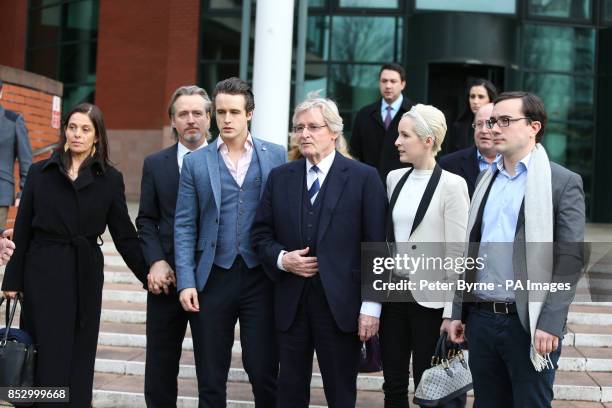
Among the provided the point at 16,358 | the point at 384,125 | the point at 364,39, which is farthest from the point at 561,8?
the point at 16,358

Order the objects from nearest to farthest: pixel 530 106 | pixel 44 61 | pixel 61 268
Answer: pixel 530 106 → pixel 61 268 → pixel 44 61

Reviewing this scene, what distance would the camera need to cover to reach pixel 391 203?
435cm

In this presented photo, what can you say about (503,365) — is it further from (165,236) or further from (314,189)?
(165,236)

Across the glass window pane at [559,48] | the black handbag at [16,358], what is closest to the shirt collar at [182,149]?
the black handbag at [16,358]

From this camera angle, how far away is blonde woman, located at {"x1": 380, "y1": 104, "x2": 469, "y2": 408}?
4.23m

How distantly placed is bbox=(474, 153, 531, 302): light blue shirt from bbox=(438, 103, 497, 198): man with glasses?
5.49 ft

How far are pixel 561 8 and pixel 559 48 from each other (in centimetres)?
70

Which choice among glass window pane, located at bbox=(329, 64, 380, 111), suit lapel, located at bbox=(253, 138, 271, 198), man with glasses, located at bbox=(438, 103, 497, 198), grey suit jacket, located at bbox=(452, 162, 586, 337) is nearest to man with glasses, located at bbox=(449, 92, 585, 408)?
grey suit jacket, located at bbox=(452, 162, 586, 337)

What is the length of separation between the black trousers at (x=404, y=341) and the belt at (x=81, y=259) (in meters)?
1.66

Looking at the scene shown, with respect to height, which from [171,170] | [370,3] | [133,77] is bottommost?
[171,170]

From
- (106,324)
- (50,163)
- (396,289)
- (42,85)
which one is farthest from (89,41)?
(396,289)

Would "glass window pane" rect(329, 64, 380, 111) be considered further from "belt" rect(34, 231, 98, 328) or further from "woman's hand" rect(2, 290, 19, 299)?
"woman's hand" rect(2, 290, 19, 299)

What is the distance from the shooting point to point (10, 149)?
7348 millimetres

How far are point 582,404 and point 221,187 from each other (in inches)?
120
